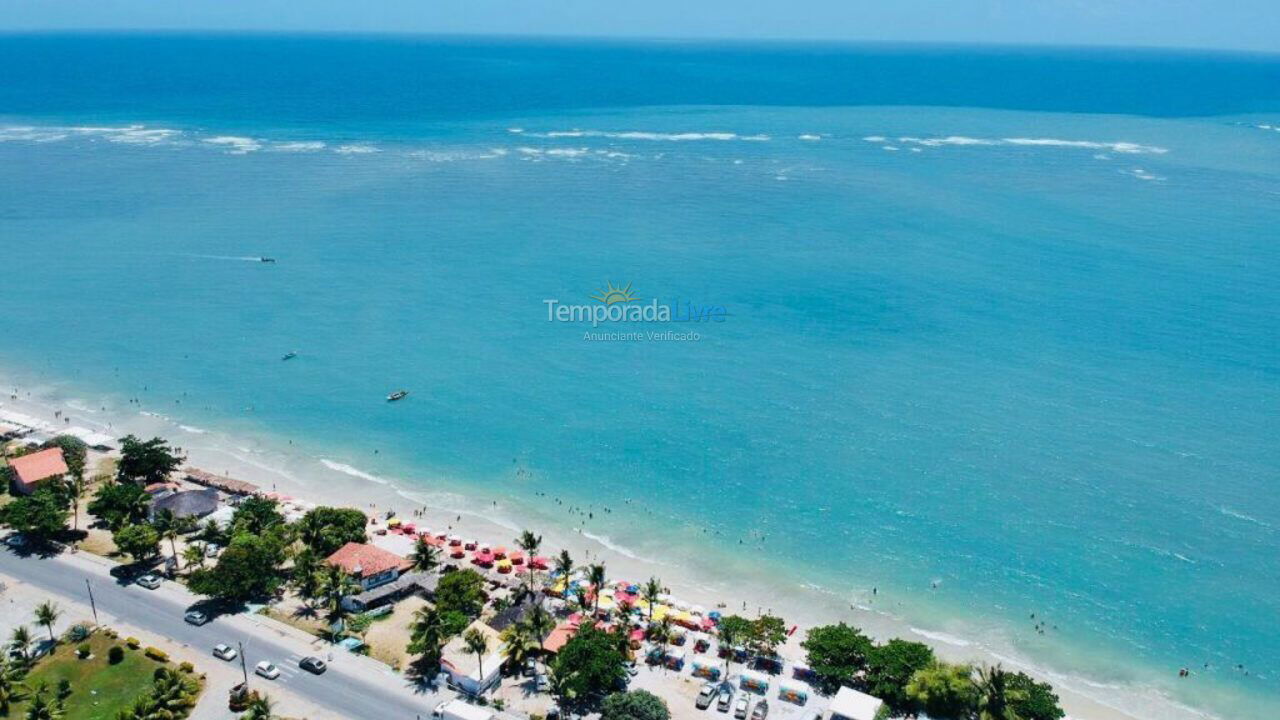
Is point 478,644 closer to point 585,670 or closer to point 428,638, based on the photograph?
point 428,638

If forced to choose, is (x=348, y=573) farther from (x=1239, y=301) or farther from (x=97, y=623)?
(x=1239, y=301)

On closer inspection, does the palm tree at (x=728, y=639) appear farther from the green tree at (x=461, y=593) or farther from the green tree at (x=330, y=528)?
the green tree at (x=330, y=528)

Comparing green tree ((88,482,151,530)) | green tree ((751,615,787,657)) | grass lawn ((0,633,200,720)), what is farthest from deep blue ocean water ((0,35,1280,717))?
grass lawn ((0,633,200,720))

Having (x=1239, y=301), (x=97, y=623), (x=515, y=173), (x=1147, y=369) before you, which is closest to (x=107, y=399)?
(x=97, y=623)

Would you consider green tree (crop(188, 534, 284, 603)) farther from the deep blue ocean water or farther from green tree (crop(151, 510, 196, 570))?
the deep blue ocean water

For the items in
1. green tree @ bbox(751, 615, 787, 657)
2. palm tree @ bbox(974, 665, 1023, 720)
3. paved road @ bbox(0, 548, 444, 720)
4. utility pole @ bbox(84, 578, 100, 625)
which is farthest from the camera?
utility pole @ bbox(84, 578, 100, 625)

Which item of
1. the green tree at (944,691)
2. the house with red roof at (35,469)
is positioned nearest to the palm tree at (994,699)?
the green tree at (944,691)
